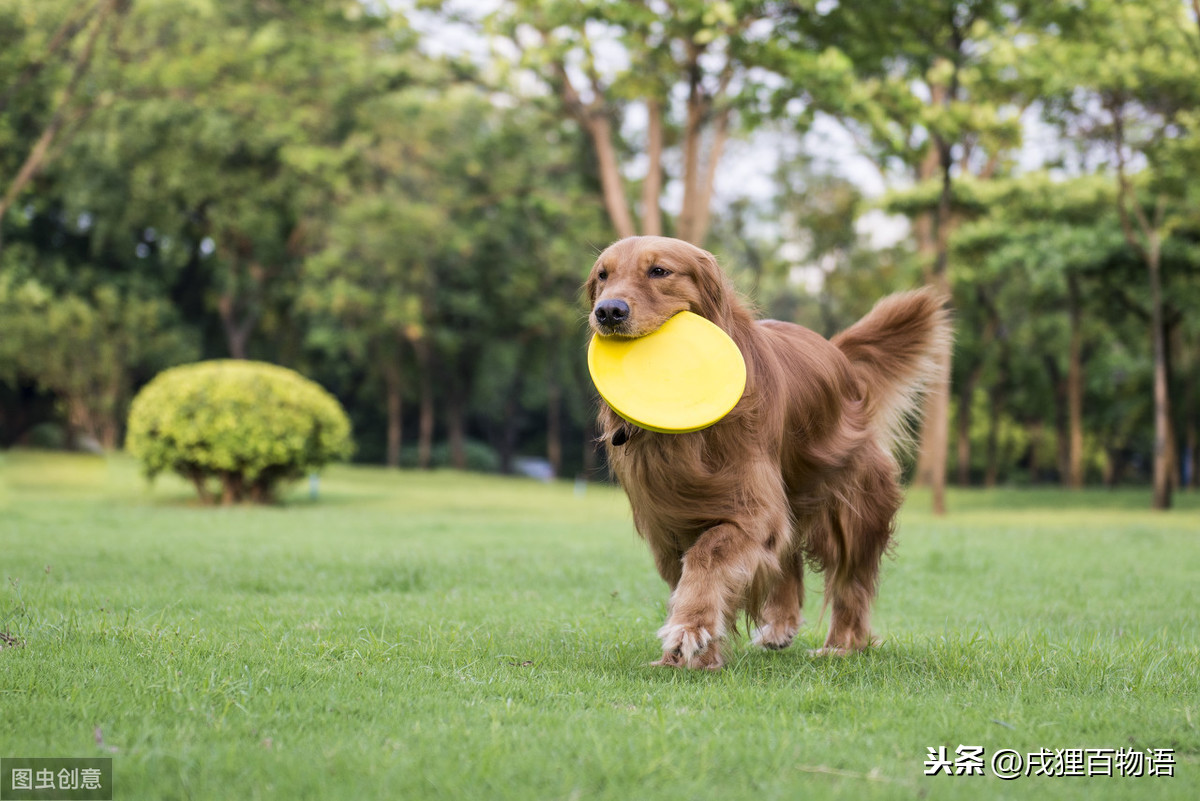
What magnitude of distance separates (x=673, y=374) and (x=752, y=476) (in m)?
0.60

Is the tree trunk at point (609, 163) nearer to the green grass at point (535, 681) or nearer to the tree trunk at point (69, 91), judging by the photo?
the tree trunk at point (69, 91)

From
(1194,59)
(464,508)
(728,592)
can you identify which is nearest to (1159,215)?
(1194,59)

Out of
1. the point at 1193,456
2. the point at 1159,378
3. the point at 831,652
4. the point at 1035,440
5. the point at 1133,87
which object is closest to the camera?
the point at 831,652

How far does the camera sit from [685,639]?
4.32 meters

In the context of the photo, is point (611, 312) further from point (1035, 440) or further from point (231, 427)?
point (1035, 440)

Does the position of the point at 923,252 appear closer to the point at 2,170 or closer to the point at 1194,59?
the point at 1194,59

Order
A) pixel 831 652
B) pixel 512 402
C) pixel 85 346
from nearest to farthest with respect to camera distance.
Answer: pixel 831 652 < pixel 85 346 < pixel 512 402

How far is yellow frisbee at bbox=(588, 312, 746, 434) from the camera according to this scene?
443 centimetres

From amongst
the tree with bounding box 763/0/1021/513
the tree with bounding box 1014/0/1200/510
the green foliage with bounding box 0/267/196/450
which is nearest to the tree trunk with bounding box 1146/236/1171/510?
the tree with bounding box 1014/0/1200/510

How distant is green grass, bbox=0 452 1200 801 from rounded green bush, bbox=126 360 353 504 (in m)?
6.28

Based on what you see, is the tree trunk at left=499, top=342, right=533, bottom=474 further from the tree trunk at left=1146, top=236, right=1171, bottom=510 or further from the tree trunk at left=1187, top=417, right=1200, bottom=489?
the tree trunk at left=1146, top=236, right=1171, bottom=510

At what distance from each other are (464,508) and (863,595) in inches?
562

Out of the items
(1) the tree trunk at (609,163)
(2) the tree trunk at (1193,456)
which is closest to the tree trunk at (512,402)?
(1) the tree trunk at (609,163)

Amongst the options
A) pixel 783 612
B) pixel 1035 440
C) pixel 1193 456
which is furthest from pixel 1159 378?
pixel 1035 440
